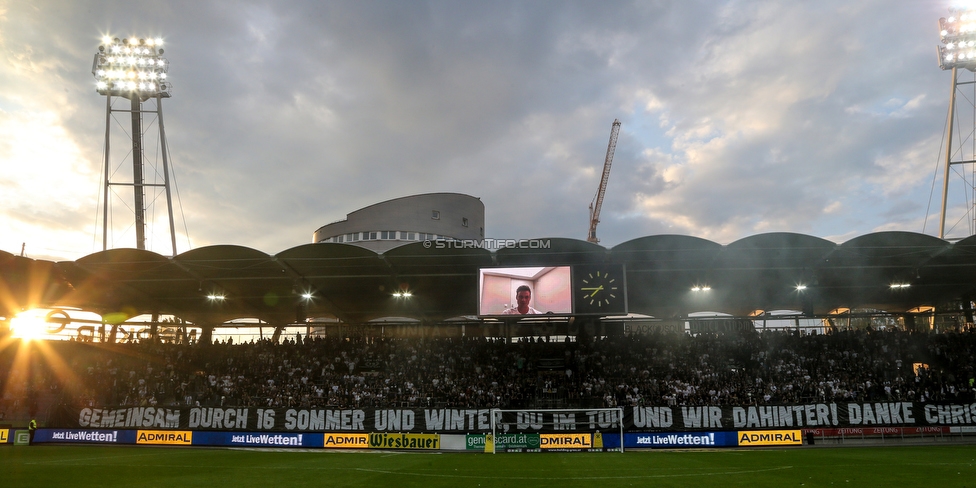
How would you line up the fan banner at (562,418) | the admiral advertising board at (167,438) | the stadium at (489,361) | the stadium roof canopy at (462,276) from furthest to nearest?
the stadium roof canopy at (462,276) → the admiral advertising board at (167,438) → the fan banner at (562,418) → the stadium at (489,361)

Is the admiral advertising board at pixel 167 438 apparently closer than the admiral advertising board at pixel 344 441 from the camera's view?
No

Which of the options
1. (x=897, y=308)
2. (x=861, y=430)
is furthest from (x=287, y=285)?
(x=897, y=308)

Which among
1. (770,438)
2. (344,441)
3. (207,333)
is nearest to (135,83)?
(207,333)

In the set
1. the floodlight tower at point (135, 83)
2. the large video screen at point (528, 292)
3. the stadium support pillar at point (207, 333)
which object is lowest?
the stadium support pillar at point (207, 333)

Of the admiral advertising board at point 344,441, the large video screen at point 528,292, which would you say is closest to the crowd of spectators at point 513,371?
the admiral advertising board at point 344,441

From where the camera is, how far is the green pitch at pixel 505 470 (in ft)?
47.2

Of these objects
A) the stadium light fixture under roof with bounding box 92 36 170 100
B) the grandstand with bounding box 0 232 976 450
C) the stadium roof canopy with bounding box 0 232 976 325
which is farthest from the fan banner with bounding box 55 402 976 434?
the stadium light fixture under roof with bounding box 92 36 170 100

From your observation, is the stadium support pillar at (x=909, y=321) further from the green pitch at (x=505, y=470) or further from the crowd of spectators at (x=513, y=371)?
the green pitch at (x=505, y=470)

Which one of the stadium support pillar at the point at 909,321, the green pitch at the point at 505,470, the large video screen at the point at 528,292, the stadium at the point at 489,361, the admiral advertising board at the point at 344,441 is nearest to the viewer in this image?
the green pitch at the point at 505,470

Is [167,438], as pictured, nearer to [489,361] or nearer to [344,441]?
[344,441]

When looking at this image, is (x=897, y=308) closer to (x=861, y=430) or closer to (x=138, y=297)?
(x=861, y=430)

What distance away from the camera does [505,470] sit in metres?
17.3

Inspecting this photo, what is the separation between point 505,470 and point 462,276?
19847 millimetres

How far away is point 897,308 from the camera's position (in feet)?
149
